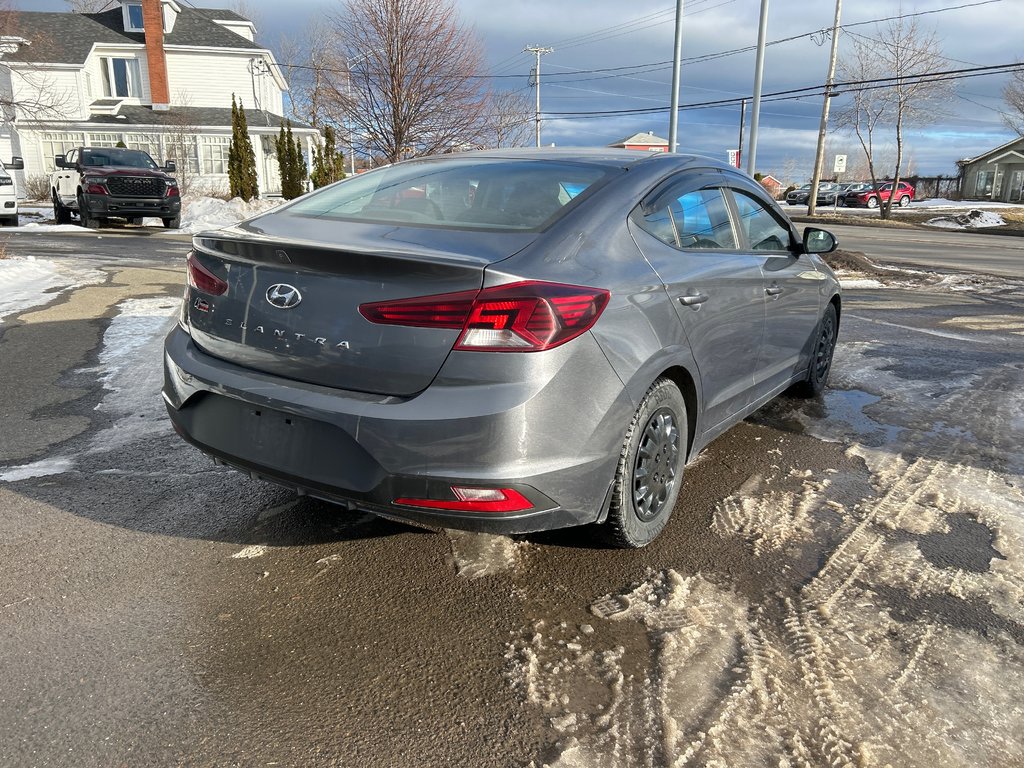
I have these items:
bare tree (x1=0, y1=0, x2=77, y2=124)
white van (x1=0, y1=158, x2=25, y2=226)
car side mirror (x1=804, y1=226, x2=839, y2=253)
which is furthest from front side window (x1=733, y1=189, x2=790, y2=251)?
bare tree (x1=0, y1=0, x2=77, y2=124)

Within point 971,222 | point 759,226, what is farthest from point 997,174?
point 759,226


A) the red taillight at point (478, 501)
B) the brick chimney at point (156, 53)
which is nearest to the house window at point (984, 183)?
the brick chimney at point (156, 53)

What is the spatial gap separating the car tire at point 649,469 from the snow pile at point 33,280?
7.04 metres

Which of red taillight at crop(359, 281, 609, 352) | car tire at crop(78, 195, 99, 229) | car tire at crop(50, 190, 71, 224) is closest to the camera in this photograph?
red taillight at crop(359, 281, 609, 352)

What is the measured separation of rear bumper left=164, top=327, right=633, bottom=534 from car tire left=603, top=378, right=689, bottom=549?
12 cm

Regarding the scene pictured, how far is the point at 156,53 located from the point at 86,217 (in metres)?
21.0

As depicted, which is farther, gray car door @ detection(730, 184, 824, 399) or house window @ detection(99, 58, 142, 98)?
house window @ detection(99, 58, 142, 98)

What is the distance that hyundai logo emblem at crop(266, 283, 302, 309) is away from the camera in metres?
2.65

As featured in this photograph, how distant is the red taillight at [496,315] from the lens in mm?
2404

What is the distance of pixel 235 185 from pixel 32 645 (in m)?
25.2

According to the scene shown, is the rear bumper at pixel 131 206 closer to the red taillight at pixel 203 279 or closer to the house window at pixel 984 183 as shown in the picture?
the red taillight at pixel 203 279

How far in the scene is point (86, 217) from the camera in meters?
18.6

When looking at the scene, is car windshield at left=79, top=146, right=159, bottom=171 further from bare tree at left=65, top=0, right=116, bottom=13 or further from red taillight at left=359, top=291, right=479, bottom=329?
bare tree at left=65, top=0, right=116, bottom=13

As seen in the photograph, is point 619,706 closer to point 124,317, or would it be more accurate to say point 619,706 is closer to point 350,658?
point 350,658
